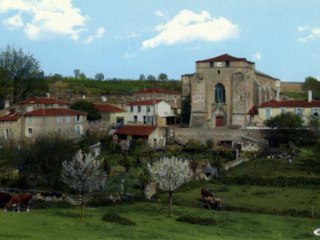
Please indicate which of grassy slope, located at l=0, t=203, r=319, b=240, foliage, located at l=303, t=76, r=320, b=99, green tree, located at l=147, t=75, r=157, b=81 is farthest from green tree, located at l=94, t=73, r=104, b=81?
grassy slope, located at l=0, t=203, r=319, b=240

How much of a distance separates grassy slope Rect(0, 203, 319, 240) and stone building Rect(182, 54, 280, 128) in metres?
39.2

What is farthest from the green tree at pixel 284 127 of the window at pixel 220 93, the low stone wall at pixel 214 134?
the window at pixel 220 93

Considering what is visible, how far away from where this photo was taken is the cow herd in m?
29.2

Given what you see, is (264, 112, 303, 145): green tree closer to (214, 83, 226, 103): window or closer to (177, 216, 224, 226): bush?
(214, 83, 226, 103): window

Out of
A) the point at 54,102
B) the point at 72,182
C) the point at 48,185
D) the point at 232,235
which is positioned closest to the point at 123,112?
the point at 54,102

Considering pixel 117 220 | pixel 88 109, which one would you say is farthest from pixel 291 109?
pixel 117 220

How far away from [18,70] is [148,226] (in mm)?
57547

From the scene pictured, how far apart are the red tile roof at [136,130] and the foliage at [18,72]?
68.1ft

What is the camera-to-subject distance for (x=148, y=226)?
25.8 meters

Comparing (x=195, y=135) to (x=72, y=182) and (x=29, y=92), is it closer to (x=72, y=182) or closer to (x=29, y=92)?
(x=29, y=92)

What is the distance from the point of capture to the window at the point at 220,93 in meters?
72.0

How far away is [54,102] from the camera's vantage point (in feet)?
226

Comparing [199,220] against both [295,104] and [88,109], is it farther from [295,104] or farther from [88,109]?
[88,109]

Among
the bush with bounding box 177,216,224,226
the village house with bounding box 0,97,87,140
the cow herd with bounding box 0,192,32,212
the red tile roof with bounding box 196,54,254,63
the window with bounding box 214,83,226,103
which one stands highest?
the red tile roof with bounding box 196,54,254,63
